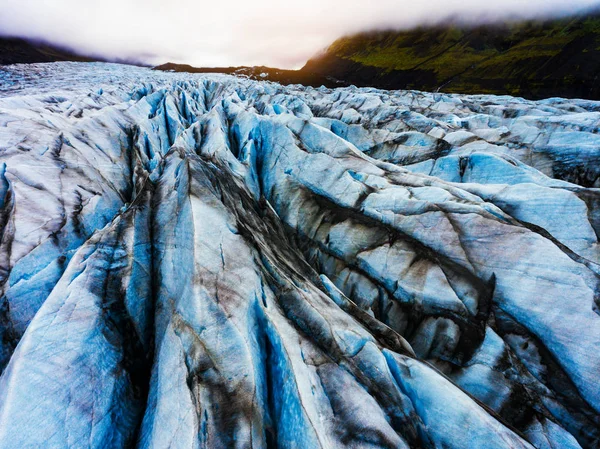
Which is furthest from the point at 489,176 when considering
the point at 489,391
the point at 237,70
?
the point at 237,70

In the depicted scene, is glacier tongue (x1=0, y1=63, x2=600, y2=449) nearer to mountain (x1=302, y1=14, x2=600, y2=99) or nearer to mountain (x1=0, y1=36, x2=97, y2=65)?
mountain (x1=302, y1=14, x2=600, y2=99)

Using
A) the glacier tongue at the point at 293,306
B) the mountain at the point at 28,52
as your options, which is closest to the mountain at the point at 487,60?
the glacier tongue at the point at 293,306

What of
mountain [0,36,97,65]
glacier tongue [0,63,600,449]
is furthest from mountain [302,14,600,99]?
mountain [0,36,97,65]

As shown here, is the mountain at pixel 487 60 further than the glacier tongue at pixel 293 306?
Yes

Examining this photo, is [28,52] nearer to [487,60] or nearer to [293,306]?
[293,306]

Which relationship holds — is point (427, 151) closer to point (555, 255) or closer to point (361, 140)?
point (361, 140)

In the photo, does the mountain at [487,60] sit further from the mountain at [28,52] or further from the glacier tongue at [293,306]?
the mountain at [28,52]

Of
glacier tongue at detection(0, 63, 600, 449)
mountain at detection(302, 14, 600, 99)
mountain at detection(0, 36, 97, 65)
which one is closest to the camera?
glacier tongue at detection(0, 63, 600, 449)
